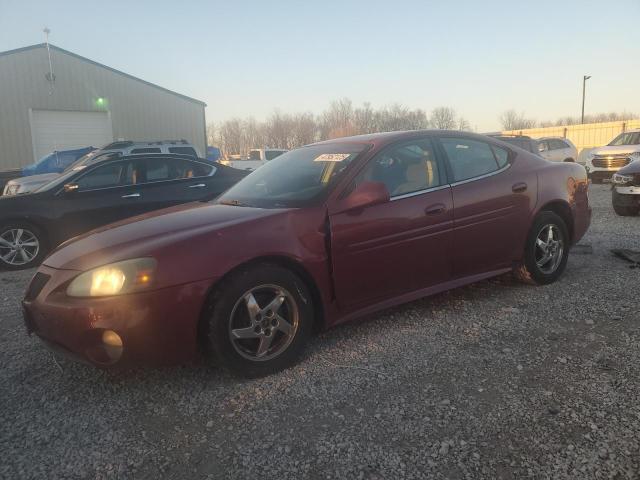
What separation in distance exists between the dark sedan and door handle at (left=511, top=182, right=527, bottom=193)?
3805 millimetres

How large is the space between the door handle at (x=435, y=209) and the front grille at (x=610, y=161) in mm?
13537

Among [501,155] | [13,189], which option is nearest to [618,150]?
[501,155]

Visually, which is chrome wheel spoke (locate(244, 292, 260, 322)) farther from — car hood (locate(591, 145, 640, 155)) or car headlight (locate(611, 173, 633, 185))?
car hood (locate(591, 145, 640, 155))

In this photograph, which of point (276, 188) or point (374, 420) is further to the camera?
point (276, 188)

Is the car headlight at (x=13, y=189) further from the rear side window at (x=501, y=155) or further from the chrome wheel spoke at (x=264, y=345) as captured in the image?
the rear side window at (x=501, y=155)

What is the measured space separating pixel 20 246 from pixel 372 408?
5.68m

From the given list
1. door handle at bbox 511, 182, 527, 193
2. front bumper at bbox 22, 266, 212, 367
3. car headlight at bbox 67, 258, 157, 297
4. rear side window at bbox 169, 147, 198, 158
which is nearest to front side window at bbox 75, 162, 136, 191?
front bumper at bbox 22, 266, 212, 367

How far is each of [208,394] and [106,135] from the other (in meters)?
25.0

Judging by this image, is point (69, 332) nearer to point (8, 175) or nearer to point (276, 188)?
point (276, 188)

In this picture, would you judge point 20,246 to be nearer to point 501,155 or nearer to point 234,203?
point 234,203

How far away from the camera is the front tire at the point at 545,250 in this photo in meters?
4.30

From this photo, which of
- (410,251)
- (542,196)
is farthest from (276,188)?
(542,196)

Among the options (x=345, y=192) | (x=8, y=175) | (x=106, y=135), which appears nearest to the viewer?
(x=345, y=192)

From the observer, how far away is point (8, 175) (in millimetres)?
12812
